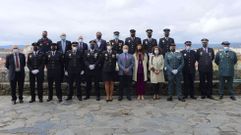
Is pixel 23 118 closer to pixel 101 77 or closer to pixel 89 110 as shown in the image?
pixel 89 110

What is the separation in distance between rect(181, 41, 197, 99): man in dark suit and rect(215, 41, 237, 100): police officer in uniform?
2.79ft

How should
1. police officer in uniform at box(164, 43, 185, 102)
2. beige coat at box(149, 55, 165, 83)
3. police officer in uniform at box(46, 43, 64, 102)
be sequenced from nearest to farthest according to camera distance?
1. police officer in uniform at box(46, 43, 64, 102)
2. police officer in uniform at box(164, 43, 185, 102)
3. beige coat at box(149, 55, 165, 83)

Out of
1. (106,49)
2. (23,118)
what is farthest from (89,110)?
(106,49)

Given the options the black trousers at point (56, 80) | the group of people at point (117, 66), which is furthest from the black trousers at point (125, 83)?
the black trousers at point (56, 80)

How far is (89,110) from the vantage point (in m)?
10.8

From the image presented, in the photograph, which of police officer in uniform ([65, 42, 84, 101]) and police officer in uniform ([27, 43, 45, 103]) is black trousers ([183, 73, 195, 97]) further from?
police officer in uniform ([27, 43, 45, 103])

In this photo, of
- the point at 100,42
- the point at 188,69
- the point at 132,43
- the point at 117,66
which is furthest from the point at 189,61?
the point at 100,42

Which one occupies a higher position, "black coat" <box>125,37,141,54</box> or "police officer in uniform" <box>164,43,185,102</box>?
"black coat" <box>125,37,141,54</box>

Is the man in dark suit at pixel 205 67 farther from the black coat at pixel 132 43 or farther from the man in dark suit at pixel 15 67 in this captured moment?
the man in dark suit at pixel 15 67

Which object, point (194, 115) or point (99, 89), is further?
point (99, 89)

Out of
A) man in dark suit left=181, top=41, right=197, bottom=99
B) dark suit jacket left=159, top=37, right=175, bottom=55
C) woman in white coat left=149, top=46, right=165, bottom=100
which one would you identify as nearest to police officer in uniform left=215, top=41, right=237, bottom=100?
man in dark suit left=181, top=41, right=197, bottom=99

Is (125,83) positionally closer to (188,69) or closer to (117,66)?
(117,66)

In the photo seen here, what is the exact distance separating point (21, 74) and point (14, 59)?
20.5 inches

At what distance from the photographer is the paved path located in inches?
334
